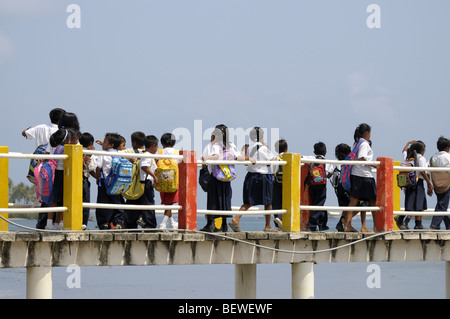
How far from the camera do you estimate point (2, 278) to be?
44000 millimetres

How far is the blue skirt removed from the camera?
36.3 feet

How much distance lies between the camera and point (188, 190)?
9953 mm

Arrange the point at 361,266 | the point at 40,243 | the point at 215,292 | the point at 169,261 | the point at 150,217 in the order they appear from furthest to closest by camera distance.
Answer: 1. the point at 361,266
2. the point at 215,292
3. the point at 150,217
4. the point at 169,261
5. the point at 40,243

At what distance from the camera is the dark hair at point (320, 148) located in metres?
11.9

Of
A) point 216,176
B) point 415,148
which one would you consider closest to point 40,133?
point 216,176

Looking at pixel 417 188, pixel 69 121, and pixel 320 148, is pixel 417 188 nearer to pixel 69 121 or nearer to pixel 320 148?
pixel 320 148

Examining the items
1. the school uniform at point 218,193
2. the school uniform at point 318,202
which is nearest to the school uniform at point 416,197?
the school uniform at point 318,202

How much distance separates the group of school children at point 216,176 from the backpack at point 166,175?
79mm

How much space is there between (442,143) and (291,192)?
340cm

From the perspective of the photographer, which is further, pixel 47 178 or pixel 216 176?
pixel 216 176

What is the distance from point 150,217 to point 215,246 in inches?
40.3

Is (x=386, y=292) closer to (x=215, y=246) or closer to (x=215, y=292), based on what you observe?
(x=215, y=292)

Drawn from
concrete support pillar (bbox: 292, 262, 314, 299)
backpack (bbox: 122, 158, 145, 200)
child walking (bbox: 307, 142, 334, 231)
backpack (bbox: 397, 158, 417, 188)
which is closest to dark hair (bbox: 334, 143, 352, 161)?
child walking (bbox: 307, 142, 334, 231)
